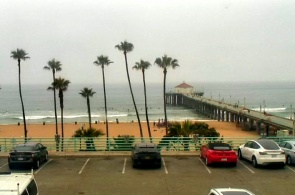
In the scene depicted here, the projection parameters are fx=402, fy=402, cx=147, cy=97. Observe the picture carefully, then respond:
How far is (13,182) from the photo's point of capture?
9227 millimetres

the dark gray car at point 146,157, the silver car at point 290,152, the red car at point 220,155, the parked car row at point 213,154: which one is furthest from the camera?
the silver car at point 290,152

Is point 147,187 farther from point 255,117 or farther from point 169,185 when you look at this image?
point 255,117

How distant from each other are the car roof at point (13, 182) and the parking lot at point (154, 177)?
5.03 m

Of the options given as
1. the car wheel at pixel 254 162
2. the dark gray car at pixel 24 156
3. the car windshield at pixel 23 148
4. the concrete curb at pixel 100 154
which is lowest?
the car wheel at pixel 254 162

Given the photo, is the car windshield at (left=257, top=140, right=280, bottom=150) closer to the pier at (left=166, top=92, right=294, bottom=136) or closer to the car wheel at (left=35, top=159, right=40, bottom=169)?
the car wheel at (left=35, top=159, right=40, bottom=169)

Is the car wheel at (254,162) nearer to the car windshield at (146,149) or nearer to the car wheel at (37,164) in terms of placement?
the car windshield at (146,149)

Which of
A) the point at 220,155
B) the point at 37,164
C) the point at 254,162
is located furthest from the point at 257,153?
the point at 37,164

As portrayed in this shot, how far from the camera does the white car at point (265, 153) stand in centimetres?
1814

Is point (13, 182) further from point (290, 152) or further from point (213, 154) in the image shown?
point (290, 152)

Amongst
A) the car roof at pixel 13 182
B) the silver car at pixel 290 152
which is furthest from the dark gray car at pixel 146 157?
the car roof at pixel 13 182

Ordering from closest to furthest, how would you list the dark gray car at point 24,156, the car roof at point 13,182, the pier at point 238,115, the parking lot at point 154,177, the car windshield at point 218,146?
the car roof at point 13,182 → the parking lot at point 154,177 → the dark gray car at point 24,156 → the car windshield at point 218,146 → the pier at point 238,115

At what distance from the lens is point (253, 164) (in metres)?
19.2

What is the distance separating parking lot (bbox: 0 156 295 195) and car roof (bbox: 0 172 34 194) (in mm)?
5028

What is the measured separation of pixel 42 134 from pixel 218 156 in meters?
52.0
